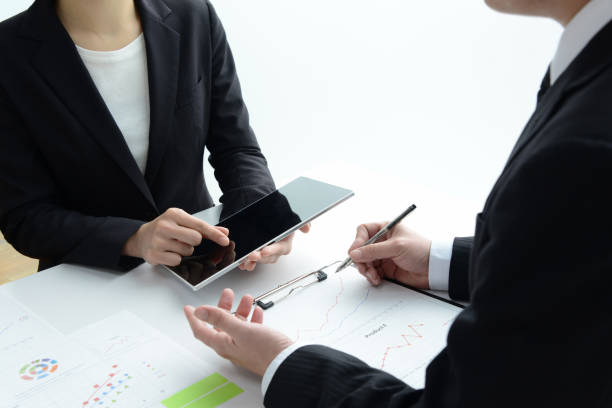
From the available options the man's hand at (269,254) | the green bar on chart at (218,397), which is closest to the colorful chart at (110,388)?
the green bar on chart at (218,397)

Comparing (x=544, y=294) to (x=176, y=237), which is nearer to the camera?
(x=544, y=294)

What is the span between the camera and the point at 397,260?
1112mm

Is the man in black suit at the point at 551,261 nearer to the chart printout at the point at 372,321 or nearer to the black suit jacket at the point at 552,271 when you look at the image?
the black suit jacket at the point at 552,271

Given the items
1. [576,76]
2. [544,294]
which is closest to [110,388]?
[544,294]

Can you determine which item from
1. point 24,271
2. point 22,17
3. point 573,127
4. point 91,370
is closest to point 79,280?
point 91,370

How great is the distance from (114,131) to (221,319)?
0.67m

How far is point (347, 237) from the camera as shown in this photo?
130 centimetres

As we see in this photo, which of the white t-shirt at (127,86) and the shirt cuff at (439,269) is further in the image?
the white t-shirt at (127,86)

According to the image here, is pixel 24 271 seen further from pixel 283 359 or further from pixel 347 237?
pixel 283 359

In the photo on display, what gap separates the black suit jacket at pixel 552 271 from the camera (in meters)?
0.54

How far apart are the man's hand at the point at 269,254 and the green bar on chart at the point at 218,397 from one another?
0.99 feet

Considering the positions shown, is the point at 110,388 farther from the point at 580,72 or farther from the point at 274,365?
the point at 580,72

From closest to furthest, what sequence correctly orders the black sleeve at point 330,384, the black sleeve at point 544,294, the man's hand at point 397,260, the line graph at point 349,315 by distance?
the black sleeve at point 544,294, the black sleeve at point 330,384, the line graph at point 349,315, the man's hand at point 397,260

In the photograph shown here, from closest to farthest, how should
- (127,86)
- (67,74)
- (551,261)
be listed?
(551,261), (67,74), (127,86)
